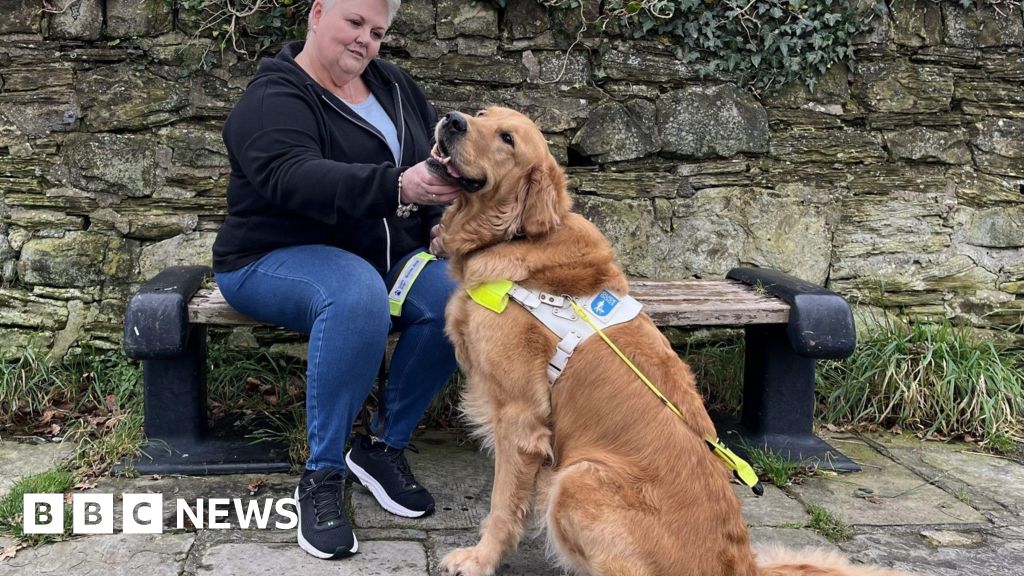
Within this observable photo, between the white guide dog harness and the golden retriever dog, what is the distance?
0.02 m

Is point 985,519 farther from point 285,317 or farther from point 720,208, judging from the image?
point 285,317

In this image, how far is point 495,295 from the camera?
262 centimetres

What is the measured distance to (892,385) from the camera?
13.8ft

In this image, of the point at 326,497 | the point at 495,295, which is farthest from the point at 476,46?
the point at 326,497

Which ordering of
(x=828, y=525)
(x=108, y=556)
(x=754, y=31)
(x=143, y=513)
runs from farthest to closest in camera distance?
(x=754, y=31) → (x=828, y=525) → (x=143, y=513) → (x=108, y=556)

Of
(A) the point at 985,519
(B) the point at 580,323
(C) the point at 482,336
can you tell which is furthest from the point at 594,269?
(A) the point at 985,519

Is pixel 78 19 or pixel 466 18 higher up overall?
pixel 466 18

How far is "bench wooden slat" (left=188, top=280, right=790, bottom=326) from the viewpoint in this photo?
10.9 ft

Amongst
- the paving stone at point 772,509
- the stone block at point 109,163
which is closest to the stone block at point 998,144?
the paving stone at point 772,509

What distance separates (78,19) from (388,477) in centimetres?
265

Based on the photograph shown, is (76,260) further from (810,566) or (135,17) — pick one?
(810,566)

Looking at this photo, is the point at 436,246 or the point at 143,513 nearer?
the point at 143,513

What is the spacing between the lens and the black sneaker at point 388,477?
3.08m

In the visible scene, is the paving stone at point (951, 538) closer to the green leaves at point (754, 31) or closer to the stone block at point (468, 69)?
the green leaves at point (754, 31)
